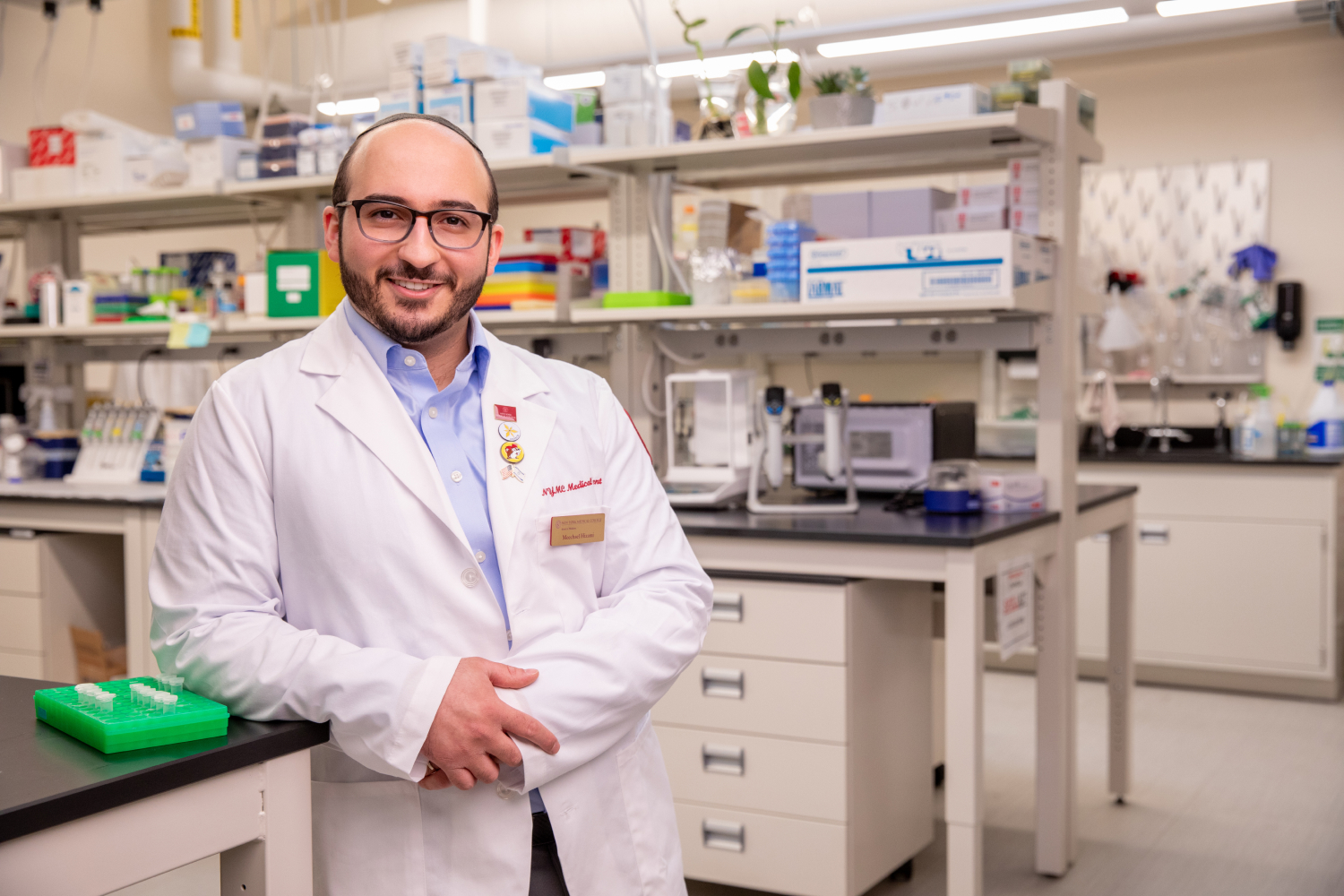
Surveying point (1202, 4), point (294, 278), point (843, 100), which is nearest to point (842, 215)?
point (843, 100)

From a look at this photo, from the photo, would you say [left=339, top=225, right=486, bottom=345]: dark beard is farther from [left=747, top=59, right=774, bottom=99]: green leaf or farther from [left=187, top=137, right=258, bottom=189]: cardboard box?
[left=187, top=137, right=258, bottom=189]: cardboard box

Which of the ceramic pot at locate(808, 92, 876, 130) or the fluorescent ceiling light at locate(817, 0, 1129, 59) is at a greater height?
the fluorescent ceiling light at locate(817, 0, 1129, 59)

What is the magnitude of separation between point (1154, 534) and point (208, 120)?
3756 millimetres

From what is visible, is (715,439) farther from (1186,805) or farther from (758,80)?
(1186,805)

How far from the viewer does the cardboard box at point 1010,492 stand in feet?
9.73

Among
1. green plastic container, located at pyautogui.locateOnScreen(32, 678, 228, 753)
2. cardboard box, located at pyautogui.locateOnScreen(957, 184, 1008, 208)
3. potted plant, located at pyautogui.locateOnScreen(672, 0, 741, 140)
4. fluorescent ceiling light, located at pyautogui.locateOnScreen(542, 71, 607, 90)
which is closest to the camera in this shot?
green plastic container, located at pyautogui.locateOnScreen(32, 678, 228, 753)

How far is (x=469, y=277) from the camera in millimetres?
1369

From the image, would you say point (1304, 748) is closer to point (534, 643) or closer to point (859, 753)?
point (859, 753)

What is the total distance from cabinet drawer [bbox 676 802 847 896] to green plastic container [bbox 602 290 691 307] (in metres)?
1.28

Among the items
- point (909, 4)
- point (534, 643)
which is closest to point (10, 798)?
point (534, 643)

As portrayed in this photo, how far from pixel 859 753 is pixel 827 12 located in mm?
3611

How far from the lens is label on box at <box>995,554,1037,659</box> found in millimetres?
2684

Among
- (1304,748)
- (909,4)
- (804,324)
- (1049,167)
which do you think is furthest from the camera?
(909,4)

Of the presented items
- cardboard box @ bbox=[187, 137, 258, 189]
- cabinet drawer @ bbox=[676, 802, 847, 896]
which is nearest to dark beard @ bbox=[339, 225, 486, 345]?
cabinet drawer @ bbox=[676, 802, 847, 896]
